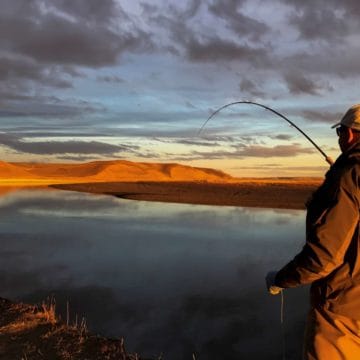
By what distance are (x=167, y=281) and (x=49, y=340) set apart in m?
3.66

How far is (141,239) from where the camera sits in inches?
603

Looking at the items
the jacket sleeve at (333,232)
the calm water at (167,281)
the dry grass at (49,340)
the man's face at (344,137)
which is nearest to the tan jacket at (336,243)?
the jacket sleeve at (333,232)

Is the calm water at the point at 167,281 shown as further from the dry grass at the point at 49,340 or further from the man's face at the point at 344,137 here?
the man's face at the point at 344,137

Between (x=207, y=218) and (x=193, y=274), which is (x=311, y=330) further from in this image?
(x=207, y=218)

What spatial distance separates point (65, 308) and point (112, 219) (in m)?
13.5

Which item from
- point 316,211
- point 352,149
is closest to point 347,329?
point 316,211

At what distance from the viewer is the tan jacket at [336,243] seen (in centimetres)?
269

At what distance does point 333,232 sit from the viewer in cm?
271

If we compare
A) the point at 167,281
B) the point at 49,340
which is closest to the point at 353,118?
the point at 49,340

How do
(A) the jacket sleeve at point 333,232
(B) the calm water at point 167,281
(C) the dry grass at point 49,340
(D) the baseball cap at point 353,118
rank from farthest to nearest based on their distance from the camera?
(B) the calm water at point 167,281, (C) the dry grass at point 49,340, (D) the baseball cap at point 353,118, (A) the jacket sleeve at point 333,232

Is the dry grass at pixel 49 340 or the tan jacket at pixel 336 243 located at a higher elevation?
the tan jacket at pixel 336 243

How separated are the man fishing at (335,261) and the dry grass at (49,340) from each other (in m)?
3.18

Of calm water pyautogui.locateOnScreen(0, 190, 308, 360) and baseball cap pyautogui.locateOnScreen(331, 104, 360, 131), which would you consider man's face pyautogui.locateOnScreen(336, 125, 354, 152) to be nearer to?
baseball cap pyautogui.locateOnScreen(331, 104, 360, 131)

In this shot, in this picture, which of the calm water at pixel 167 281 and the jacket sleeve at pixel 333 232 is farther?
the calm water at pixel 167 281
